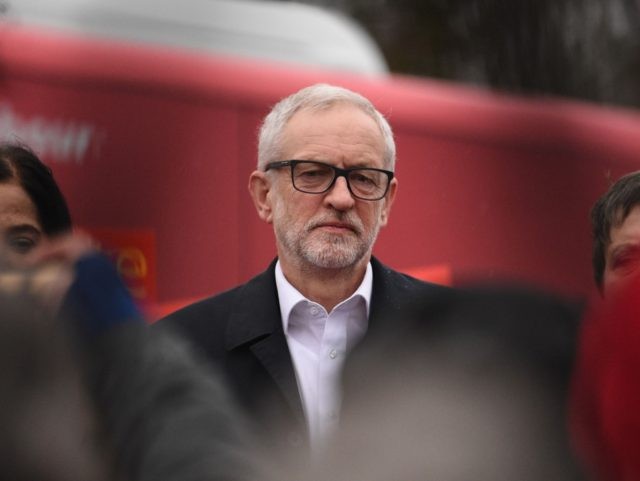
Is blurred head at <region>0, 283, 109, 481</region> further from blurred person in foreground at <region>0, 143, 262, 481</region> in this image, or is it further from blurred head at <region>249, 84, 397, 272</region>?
blurred head at <region>249, 84, 397, 272</region>

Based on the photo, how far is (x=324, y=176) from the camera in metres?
0.77

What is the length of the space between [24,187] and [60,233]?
0.28m

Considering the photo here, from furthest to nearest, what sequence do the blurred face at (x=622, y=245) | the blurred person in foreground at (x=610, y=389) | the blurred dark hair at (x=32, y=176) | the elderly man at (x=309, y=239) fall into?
the elderly man at (x=309, y=239)
the blurred dark hair at (x=32, y=176)
the blurred face at (x=622, y=245)
the blurred person in foreground at (x=610, y=389)

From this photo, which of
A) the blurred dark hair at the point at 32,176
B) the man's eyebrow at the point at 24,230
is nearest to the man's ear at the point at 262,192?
the blurred dark hair at the point at 32,176

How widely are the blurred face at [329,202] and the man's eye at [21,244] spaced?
1.24 ft

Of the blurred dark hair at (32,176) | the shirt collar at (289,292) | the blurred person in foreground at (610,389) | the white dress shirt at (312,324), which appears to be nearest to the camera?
the blurred person in foreground at (610,389)

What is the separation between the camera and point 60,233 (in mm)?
342

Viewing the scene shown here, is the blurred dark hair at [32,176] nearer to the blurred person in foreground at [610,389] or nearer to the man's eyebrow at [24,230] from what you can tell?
the man's eyebrow at [24,230]

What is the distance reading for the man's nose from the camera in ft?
2.32

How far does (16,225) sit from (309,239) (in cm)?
47

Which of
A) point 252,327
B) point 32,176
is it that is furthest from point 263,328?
point 32,176

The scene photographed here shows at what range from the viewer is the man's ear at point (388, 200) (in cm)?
75

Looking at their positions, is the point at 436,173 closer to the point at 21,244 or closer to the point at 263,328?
the point at 263,328

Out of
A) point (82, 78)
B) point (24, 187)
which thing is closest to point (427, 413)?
point (82, 78)
